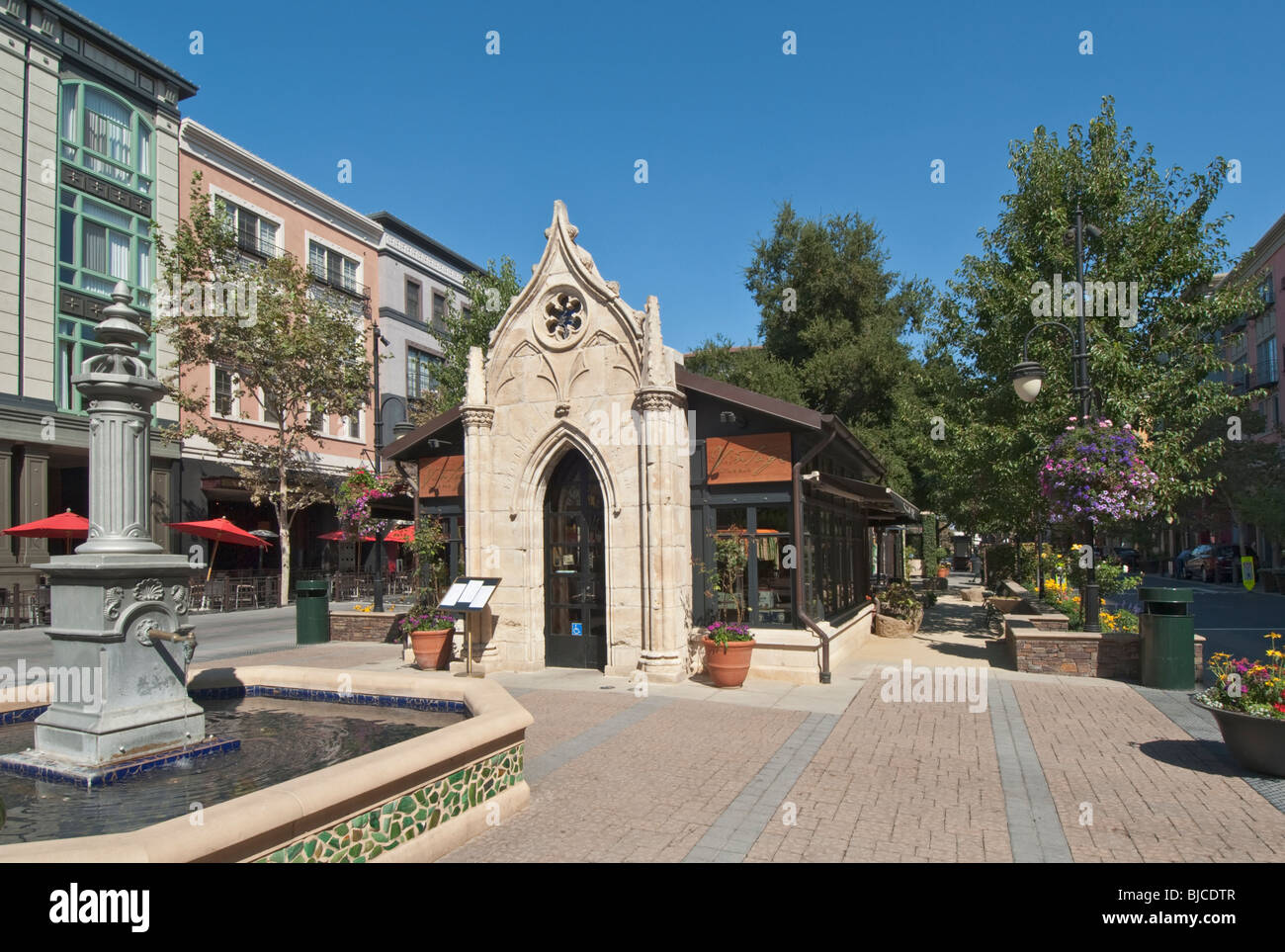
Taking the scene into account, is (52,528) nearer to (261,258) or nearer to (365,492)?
(365,492)

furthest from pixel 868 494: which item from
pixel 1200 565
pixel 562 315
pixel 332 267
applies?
pixel 1200 565

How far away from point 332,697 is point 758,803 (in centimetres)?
441

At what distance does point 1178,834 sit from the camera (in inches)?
217

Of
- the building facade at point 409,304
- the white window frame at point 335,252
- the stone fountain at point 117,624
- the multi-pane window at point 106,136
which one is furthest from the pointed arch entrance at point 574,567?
the building facade at point 409,304

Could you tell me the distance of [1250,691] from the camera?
6949 mm

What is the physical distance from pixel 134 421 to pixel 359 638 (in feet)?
39.5

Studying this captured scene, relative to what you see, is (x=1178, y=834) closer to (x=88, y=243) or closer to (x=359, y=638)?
(x=359, y=638)

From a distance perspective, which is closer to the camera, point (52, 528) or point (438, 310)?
point (52, 528)

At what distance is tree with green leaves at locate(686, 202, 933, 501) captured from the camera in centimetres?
2814

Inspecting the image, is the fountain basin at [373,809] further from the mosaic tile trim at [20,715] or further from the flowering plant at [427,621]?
the flowering plant at [427,621]

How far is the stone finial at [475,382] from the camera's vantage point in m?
13.1

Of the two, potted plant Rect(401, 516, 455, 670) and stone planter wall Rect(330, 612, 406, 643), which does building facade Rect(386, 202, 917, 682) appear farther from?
stone planter wall Rect(330, 612, 406, 643)
